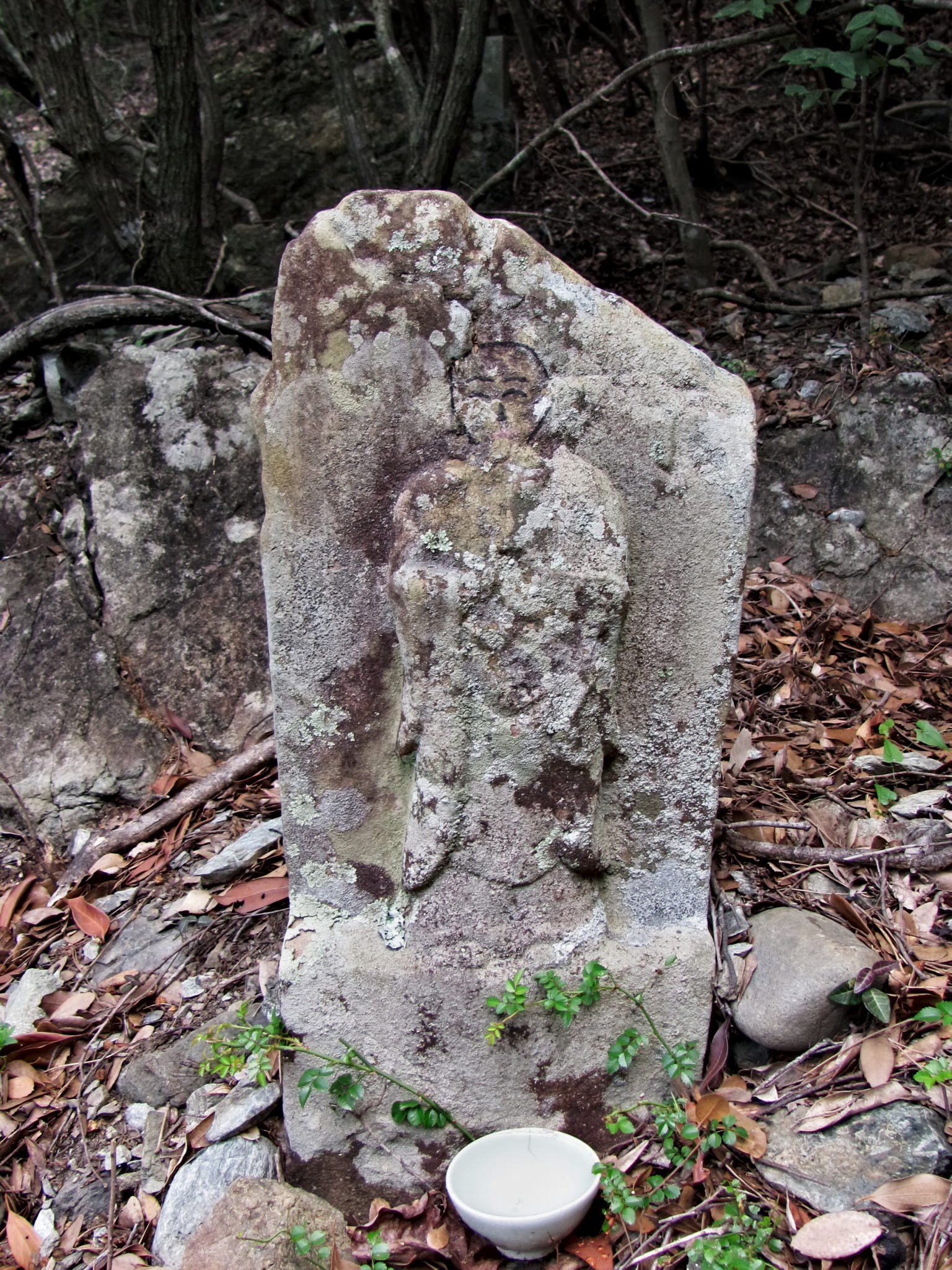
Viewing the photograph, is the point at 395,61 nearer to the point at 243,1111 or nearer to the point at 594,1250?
the point at 243,1111

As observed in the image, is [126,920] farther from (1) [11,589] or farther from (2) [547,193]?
(2) [547,193]

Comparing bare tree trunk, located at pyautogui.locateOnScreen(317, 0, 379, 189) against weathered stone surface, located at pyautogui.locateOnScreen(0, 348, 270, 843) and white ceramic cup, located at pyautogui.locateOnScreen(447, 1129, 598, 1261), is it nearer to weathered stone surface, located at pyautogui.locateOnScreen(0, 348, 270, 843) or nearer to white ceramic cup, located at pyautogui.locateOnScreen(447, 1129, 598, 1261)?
weathered stone surface, located at pyautogui.locateOnScreen(0, 348, 270, 843)

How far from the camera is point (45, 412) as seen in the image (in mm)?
3812

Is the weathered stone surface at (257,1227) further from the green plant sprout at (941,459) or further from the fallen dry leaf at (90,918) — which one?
the green plant sprout at (941,459)

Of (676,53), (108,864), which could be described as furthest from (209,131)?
(108,864)

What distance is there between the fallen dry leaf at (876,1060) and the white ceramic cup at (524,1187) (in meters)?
0.49

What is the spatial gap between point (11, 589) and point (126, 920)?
121 centimetres

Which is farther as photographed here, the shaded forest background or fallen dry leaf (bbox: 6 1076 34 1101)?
the shaded forest background

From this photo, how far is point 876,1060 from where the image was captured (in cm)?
185

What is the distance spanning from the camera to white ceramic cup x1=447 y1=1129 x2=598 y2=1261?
5.52 feet

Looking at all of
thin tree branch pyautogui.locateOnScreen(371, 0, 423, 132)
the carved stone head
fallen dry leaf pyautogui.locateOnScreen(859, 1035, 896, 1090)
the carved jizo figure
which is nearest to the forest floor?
fallen dry leaf pyautogui.locateOnScreen(859, 1035, 896, 1090)

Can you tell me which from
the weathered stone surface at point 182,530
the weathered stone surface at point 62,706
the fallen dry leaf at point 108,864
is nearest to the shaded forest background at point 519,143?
the weathered stone surface at point 182,530

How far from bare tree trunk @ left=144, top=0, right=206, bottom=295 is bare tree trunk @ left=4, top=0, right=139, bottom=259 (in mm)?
133

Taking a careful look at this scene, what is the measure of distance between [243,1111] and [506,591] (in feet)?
3.57
